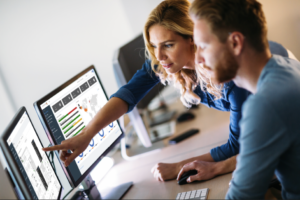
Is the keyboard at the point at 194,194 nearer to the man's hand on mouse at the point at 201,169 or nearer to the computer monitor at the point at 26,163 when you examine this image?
the man's hand on mouse at the point at 201,169

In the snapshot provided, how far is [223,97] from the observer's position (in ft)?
4.22

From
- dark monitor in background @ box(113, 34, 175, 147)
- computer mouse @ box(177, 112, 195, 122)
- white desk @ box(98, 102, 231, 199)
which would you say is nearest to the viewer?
white desk @ box(98, 102, 231, 199)

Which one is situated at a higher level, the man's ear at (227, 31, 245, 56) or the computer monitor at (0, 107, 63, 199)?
the man's ear at (227, 31, 245, 56)

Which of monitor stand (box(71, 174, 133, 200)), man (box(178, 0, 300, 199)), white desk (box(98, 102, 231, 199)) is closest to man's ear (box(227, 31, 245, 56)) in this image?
man (box(178, 0, 300, 199))

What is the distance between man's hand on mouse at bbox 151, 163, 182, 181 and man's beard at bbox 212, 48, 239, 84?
2.11 ft

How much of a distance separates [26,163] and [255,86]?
763 mm

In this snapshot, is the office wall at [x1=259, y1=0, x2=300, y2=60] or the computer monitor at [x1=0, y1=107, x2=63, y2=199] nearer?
the computer monitor at [x1=0, y1=107, x2=63, y2=199]

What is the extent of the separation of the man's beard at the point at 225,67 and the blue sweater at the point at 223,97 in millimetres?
379

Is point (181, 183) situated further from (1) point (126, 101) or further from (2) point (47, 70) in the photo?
(2) point (47, 70)

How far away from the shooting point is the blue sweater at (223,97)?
1.16m

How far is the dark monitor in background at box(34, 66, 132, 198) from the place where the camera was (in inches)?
45.0

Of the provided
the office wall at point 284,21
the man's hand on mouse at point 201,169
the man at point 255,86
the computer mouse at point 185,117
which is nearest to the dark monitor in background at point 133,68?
the computer mouse at point 185,117

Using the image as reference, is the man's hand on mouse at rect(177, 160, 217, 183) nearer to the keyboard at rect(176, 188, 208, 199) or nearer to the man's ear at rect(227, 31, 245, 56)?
the keyboard at rect(176, 188, 208, 199)

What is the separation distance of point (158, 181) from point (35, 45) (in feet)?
4.93
